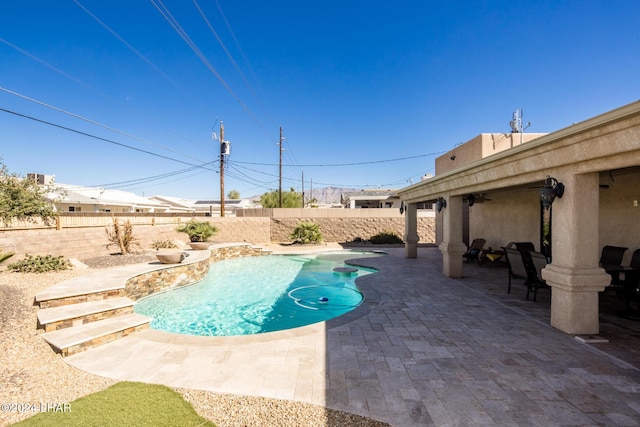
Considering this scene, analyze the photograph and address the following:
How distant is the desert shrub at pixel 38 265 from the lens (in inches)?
301

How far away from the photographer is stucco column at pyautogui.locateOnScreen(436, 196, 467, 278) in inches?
360

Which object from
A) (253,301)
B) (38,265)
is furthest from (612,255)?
(38,265)

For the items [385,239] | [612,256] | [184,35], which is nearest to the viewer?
[612,256]

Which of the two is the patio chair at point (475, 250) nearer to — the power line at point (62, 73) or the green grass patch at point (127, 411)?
the green grass patch at point (127, 411)

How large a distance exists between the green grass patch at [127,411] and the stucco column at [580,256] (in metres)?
5.85

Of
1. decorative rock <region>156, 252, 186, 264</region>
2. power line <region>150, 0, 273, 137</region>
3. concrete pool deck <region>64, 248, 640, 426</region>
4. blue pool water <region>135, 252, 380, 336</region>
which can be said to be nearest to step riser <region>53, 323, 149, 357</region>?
concrete pool deck <region>64, 248, 640, 426</region>

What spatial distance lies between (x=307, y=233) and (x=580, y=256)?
1685cm

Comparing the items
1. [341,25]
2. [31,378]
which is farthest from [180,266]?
[341,25]

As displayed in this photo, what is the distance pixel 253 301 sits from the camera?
8.41 meters

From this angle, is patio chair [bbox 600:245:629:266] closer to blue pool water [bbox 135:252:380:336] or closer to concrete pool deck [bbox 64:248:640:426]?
concrete pool deck [bbox 64:248:640:426]

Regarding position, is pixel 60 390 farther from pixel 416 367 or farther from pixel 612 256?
pixel 612 256

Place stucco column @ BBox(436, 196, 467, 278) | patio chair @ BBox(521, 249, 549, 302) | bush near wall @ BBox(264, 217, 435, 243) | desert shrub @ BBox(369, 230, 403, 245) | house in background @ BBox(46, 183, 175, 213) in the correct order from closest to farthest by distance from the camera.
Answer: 1. patio chair @ BBox(521, 249, 549, 302)
2. stucco column @ BBox(436, 196, 467, 278)
3. desert shrub @ BBox(369, 230, 403, 245)
4. bush near wall @ BBox(264, 217, 435, 243)
5. house in background @ BBox(46, 183, 175, 213)

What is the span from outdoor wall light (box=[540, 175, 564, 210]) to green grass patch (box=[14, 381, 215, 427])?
6.02 meters

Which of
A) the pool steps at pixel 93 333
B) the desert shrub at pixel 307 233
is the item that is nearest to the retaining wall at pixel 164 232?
the desert shrub at pixel 307 233
